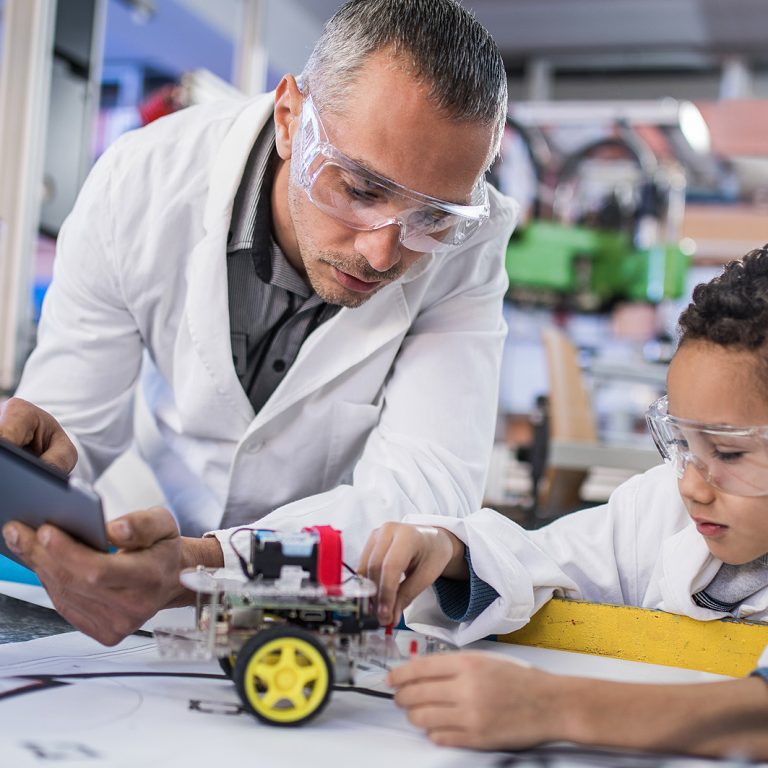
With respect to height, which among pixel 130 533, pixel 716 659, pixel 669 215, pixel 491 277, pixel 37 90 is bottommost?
pixel 716 659

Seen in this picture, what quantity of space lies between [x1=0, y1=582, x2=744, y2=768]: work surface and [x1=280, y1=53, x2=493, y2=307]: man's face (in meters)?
0.60

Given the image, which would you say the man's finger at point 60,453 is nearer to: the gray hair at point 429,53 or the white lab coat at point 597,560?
the white lab coat at point 597,560

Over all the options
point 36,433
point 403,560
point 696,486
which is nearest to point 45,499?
point 403,560

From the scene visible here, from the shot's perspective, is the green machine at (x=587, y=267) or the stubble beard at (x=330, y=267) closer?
the stubble beard at (x=330, y=267)

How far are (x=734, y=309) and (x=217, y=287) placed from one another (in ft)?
2.76

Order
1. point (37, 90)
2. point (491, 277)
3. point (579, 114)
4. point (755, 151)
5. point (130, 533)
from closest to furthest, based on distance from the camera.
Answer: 1. point (130, 533)
2. point (491, 277)
3. point (37, 90)
4. point (579, 114)
5. point (755, 151)

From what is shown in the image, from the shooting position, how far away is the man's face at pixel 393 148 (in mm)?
1303

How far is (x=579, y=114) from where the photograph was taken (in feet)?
21.9

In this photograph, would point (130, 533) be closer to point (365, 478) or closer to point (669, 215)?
point (365, 478)

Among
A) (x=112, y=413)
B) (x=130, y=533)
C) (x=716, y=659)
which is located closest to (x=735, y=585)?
(x=716, y=659)

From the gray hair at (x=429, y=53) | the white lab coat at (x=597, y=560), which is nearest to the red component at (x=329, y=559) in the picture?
the white lab coat at (x=597, y=560)

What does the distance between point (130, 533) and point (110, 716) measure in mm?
175

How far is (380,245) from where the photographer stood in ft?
4.39

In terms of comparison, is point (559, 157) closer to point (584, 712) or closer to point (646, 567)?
point (646, 567)
